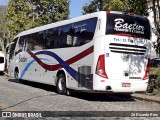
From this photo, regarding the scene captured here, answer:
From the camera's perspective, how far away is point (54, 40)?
57.1ft

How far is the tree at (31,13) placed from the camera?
1250 inches

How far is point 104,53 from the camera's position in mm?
13625

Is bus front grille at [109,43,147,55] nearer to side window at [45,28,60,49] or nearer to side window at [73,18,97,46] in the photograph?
side window at [73,18,97,46]

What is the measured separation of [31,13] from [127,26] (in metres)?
19.6

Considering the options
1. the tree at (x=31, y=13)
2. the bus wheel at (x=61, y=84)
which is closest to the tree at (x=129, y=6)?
the bus wheel at (x=61, y=84)

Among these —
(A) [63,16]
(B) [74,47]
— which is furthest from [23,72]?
(A) [63,16]

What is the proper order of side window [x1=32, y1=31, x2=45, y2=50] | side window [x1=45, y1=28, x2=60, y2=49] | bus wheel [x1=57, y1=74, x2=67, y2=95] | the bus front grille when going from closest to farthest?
the bus front grille
bus wheel [x1=57, y1=74, x2=67, y2=95]
side window [x1=45, y1=28, x2=60, y2=49]
side window [x1=32, y1=31, x2=45, y2=50]

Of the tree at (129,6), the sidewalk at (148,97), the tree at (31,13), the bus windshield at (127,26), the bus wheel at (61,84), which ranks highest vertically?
the tree at (31,13)

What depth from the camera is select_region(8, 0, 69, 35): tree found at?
1250 inches

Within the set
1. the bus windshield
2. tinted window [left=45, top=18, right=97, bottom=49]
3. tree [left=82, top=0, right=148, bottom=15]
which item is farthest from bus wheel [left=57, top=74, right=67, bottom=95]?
tree [left=82, top=0, right=148, bottom=15]

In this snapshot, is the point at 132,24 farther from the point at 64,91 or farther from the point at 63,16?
the point at 63,16

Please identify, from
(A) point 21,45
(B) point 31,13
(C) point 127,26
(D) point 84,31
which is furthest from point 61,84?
(B) point 31,13

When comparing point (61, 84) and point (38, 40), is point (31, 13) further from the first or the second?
point (61, 84)

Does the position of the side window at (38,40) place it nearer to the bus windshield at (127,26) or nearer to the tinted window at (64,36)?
the tinted window at (64,36)
